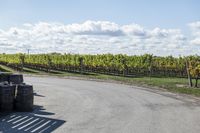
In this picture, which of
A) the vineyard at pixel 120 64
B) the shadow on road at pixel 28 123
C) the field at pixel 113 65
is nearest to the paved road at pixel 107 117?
the shadow on road at pixel 28 123

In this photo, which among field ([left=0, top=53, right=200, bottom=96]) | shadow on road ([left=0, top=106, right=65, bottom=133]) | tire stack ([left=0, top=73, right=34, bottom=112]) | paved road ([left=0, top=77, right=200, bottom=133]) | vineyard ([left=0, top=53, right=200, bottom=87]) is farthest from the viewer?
vineyard ([left=0, top=53, right=200, bottom=87])

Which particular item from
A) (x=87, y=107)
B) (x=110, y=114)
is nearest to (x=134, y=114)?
(x=110, y=114)

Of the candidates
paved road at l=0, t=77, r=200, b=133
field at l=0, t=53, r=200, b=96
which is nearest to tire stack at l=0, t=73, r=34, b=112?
paved road at l=0, t=77, r=200, b=133

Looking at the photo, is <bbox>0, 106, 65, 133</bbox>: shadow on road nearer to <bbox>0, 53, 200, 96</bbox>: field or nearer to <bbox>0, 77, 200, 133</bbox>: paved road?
<bbox>0, 77, 200, 133</bbox>: paved road

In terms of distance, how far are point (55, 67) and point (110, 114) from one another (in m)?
66.8

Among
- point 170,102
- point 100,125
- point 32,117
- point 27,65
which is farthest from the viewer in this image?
point 27,65

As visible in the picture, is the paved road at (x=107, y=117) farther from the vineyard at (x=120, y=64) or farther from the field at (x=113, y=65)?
the vineyard at (x=120, y=64)

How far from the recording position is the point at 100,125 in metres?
13.4

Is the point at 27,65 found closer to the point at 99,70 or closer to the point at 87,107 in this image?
the point at 99,70

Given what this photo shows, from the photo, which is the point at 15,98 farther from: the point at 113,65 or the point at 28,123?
the point at 113,65

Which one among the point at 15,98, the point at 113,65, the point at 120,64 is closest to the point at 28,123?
the point at 15,98

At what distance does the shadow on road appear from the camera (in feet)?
41.4

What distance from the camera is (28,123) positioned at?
13828 millimetres

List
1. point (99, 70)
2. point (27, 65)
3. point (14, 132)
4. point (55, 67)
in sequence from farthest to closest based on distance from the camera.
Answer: point (27, 65) → point (55, 67) → point (99, 70) → point (14, 132)
